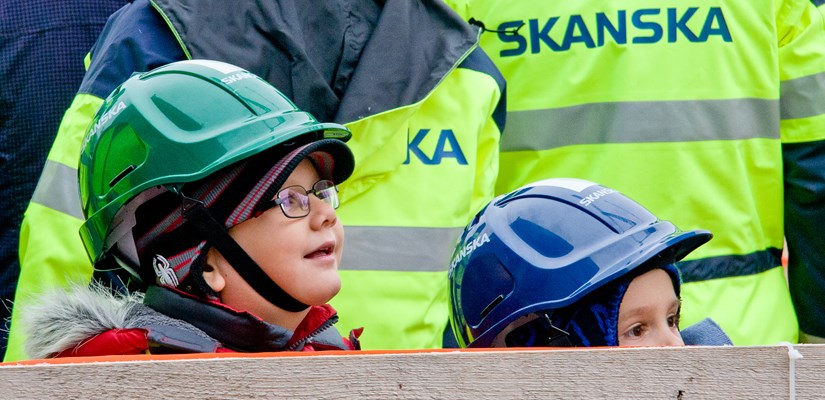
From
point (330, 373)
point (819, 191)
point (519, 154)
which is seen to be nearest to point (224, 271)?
point (330, 373)

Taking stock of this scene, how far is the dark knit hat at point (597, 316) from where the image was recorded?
2686 mm

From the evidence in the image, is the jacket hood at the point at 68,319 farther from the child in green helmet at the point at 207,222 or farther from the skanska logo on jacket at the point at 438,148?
the skanska logo on jacket at the point at 438,148

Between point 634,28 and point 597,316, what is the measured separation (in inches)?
54.3

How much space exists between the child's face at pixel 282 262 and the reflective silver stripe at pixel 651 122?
4.70 feet

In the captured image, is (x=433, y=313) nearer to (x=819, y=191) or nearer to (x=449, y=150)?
(x=449, y=150)

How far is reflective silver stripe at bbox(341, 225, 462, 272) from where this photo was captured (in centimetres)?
331

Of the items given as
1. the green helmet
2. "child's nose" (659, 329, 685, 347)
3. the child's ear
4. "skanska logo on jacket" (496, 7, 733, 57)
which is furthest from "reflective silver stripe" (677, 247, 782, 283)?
the child's ear

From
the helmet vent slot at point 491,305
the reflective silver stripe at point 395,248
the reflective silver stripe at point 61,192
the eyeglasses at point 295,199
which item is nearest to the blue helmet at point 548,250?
the helmet vent slot at point 491,305

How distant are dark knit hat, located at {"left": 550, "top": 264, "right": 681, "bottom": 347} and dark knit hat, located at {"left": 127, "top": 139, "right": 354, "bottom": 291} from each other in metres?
0.76

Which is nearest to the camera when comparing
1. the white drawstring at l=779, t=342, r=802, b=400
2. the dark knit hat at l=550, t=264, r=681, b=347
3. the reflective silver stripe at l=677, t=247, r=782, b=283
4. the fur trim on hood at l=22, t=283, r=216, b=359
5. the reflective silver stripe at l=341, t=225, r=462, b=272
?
the white drawstring at l=779, t=342, r=802, b=400

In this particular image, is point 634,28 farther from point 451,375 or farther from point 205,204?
point 451,375

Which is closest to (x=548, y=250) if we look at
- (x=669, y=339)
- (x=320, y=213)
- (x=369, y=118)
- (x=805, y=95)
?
(x=669, y=339)

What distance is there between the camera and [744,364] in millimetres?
1763

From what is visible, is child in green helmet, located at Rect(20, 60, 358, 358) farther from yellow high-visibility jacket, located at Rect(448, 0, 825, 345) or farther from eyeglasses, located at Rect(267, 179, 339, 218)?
yellow high-visibility jacket, located at Rect(448, 0, 825, 345)
